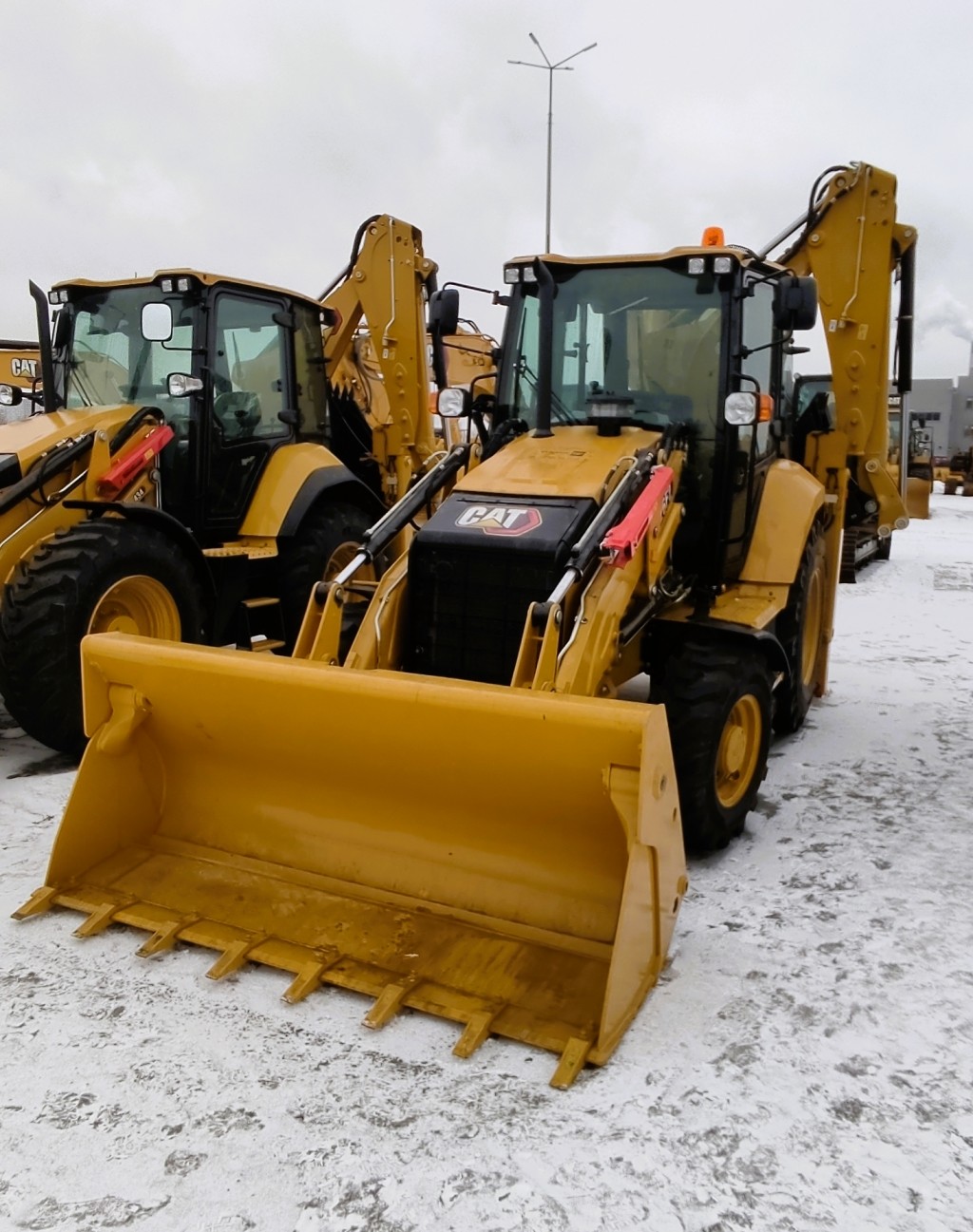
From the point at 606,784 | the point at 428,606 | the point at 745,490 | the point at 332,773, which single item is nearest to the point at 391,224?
the point at 745,490

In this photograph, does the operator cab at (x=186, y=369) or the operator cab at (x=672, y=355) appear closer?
the operator cab at (x=672, y=355)

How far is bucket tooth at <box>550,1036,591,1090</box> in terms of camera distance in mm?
2695

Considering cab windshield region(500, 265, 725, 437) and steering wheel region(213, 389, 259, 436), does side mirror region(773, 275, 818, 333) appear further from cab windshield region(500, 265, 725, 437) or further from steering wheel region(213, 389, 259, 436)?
steering wheel region(213, 389, 259, 436)

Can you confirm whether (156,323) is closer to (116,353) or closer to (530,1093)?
(116,353)

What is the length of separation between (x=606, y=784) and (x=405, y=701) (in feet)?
2.25

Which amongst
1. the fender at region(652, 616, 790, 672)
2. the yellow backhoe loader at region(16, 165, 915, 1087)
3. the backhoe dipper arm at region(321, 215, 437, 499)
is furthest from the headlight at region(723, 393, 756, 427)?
the backhoe dipper arm at region(321, 215, 437, 499)

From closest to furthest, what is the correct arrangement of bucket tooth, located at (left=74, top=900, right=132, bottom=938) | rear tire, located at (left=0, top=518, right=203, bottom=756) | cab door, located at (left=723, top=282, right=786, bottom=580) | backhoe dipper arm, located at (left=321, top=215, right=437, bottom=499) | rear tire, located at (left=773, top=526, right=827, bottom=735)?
bucket tooth, located at (left=74, top=900, right=132, bottom=938)
cab door, located at (left=723, top=282, right=786, bottom=580)
rear tire, located at (left=0, top=518, right=203, bottom=756)
rear tire, located at (left=773, top=526, right=827, bottom=735)
backhoe dipper arm, located at (left=321, top=215, right=437, bottom=499)

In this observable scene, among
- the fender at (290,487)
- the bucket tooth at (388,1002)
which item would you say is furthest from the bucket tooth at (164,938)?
the fender at (290,487)

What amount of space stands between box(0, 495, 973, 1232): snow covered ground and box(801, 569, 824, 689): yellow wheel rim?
7.06 feet

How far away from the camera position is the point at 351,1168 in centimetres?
241

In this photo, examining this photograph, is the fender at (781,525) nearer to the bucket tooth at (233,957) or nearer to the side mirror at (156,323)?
the bucket tooth at (233,957)

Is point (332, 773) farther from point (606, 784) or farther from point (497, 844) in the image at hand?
point (606, 784)

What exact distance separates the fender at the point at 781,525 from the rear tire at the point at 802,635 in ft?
0.82

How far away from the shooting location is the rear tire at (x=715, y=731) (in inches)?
158
